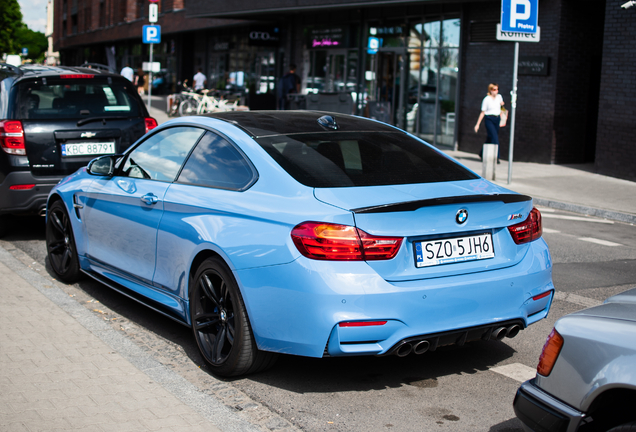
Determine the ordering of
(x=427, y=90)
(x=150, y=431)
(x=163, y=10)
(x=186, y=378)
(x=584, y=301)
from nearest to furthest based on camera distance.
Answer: (x=150, y=431)
(x=186, y=378)
(x=584, y=301)
(x=427, y=90)
(x=163, y=10)

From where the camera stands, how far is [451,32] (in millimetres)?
19938

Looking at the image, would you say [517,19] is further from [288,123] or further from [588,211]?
[288,123]

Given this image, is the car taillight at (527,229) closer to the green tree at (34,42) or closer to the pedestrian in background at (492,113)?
the pedestrian in background at (492,113)

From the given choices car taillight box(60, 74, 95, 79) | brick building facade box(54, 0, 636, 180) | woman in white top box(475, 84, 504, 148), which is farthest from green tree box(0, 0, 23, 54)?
car taillight box(60, 74, 95, 79)

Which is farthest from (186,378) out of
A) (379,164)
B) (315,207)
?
(379,164)

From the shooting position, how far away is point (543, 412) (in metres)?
2.67

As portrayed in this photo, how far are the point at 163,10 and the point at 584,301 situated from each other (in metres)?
39.5

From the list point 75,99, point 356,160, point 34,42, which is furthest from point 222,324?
point 34,42

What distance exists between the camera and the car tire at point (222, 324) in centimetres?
400

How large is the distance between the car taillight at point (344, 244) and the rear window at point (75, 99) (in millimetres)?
5159

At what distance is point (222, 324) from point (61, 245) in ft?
9.27

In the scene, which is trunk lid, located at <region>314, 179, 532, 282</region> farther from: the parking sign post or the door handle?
the parking sign post

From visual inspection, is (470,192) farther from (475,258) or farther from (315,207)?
(315,207)

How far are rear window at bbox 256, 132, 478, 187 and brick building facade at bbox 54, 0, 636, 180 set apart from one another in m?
11.4
